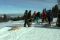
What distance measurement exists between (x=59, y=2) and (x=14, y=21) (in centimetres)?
308

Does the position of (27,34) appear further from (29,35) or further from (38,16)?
(38,16)

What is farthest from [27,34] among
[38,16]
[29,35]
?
[38,16]

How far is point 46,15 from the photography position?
34.1 ft

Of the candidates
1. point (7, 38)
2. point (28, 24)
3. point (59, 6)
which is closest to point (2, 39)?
point (7, 38)

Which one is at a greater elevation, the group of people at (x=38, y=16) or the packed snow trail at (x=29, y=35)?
the group of people at (x=38, y=16)

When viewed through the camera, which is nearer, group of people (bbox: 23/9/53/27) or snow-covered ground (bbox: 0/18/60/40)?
snow-covered ground (bbox: 0/18/60/40)

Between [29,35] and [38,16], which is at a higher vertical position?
[38,16]

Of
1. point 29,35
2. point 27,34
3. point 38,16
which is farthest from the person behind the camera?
point 38,16

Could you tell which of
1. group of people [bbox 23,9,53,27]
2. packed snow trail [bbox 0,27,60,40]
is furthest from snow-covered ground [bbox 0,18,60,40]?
group of people [bbox 23,9,53,27]

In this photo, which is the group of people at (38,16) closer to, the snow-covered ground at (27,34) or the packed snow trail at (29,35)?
the snow-covered ground at (27,34)

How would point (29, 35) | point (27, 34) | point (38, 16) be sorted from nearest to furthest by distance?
point (29, 35) < point (27, 34) < point (38, 16)

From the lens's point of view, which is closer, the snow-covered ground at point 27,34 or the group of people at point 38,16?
the snow-covered ground at point 27,34

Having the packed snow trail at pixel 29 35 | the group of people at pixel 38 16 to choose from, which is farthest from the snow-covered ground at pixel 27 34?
the group of people at pixel 38 16

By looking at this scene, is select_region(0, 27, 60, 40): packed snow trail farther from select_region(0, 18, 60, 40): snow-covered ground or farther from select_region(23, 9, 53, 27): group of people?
select_region(23, 9, 53, 27): group of people
